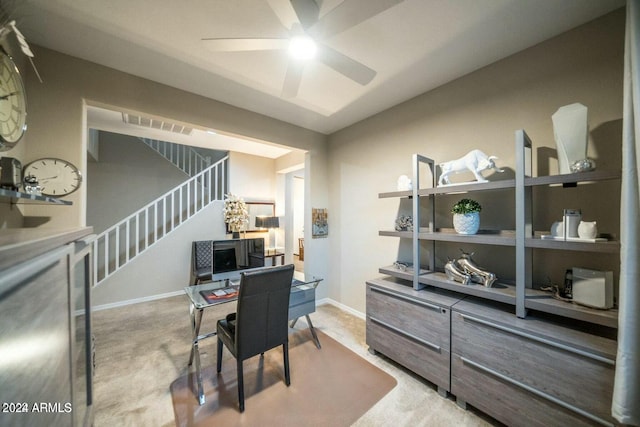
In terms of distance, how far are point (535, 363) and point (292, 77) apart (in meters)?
2.62

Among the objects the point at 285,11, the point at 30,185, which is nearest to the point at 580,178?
the point at 285,11

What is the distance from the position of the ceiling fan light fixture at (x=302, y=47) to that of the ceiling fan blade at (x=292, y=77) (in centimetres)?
6

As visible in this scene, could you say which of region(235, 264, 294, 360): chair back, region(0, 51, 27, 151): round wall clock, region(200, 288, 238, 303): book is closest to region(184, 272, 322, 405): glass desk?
region(200, 288, 238, 303): book

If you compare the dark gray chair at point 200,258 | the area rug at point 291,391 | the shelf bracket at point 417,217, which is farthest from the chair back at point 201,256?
the shelf bracket at point 417,217

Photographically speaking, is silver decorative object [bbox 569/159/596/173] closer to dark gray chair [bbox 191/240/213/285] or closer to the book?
the book

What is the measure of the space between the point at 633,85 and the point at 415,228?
1.48 meters

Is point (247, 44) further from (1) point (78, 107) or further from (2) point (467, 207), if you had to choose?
(2) point (467, 207)

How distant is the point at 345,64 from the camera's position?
5.81ft

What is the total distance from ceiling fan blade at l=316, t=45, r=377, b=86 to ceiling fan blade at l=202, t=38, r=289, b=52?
10.5 inches

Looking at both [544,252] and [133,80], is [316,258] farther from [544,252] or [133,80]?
[133,80]

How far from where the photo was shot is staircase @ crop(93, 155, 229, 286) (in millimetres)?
3893

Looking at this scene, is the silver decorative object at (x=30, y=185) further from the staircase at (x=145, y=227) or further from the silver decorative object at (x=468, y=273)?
the silver decorative object at (x=468, y=273)

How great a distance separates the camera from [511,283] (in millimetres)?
1945

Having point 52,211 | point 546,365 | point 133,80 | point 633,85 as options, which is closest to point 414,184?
point 633,85
